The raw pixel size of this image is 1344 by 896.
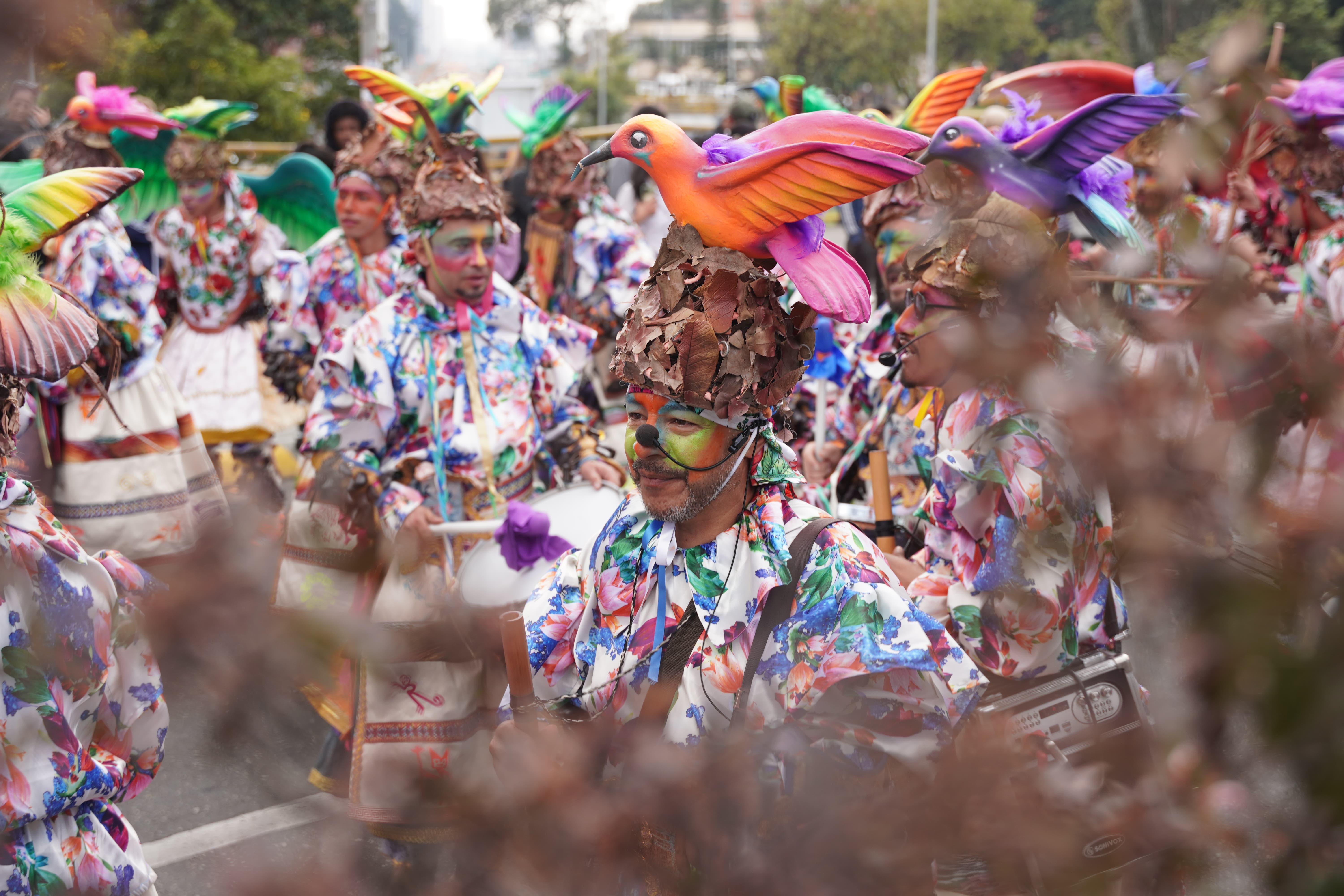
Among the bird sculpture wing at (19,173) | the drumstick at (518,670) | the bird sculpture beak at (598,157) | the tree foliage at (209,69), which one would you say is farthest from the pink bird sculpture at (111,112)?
the drumstick at (518,670)

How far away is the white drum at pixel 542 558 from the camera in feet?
10.4

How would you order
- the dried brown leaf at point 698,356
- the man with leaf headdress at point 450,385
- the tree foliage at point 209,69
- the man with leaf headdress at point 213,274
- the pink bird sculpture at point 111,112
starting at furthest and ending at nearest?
the man with leaf headdress at point 213,274 → the pink bird sculpture at point 111,112 → the man with leaf headdress at point 450,385 → the dried brown leaf at point 698,356 → the tree foliage at point 209,69

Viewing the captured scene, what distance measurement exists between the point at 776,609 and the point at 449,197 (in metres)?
2.32

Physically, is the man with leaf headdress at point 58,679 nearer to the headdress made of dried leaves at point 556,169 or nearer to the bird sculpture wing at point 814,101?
the bird sculpture wing at point 814,101

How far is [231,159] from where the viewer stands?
301 inches

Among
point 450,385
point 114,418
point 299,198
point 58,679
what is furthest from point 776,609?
point 299,198

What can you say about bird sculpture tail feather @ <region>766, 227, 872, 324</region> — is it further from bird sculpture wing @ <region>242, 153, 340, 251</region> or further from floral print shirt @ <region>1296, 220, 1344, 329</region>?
bird sculpture wing @ <region>242, 153, 340, 251</region>

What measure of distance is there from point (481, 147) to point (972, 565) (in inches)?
123

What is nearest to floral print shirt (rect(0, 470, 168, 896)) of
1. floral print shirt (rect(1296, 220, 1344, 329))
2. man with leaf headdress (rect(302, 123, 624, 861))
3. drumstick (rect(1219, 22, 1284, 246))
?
man with leaf headdress (rect(302, 123, 624, 861))

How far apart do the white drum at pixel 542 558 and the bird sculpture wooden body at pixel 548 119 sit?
13.2 feet

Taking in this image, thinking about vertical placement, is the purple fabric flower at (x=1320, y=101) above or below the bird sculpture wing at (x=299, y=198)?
above

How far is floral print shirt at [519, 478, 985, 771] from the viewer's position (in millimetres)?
2072

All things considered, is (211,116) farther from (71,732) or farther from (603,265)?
(71,732)

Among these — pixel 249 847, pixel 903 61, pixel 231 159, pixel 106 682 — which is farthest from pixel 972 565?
pixel 903 61
